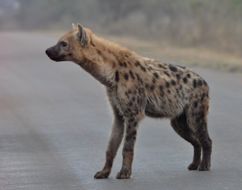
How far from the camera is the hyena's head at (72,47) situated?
8680 millimetres

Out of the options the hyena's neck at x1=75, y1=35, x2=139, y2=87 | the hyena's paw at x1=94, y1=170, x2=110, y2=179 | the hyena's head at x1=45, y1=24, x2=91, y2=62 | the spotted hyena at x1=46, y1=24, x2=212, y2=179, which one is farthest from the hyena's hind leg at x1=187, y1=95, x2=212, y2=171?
the hyena's head at x1=45, y1=24, x2=91, y2=62

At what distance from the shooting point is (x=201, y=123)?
9180 mm

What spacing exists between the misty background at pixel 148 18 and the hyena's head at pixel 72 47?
16959mm

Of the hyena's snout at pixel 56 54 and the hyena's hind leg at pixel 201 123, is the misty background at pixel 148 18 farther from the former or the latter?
the hyena's snout at pixel 56 54

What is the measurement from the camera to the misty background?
29984 mm

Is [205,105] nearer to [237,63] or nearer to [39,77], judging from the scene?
[39,77]

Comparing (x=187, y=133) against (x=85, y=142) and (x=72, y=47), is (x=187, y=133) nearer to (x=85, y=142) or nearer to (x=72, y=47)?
(x=72, y=47)

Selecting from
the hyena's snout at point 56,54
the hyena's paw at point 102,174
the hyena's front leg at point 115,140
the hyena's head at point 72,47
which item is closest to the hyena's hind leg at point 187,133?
the hyena's front leg at point 115,140

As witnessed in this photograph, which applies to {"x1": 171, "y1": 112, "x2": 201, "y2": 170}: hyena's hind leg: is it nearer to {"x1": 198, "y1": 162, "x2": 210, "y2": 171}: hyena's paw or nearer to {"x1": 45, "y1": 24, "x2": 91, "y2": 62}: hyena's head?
{"x1": 198, "y1": 162, "x2": 210, "y2": 171}: hyena's paw

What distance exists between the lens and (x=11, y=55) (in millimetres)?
28641

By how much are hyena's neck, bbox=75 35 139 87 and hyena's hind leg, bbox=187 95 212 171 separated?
83 centimetres

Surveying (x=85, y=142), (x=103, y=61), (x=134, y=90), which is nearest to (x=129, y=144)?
(x=134, y=90)

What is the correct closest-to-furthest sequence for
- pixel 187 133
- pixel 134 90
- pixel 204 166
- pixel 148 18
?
pixel 134 90 → pixel 204 166 → pixel 187 133 → pixel 148 18

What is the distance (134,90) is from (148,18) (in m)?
33.9
